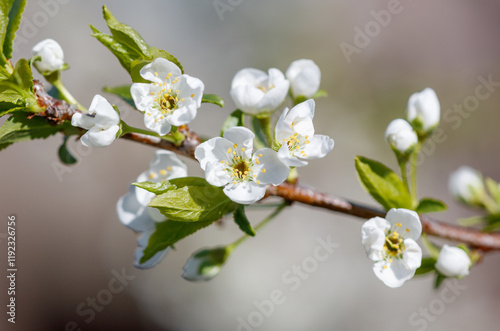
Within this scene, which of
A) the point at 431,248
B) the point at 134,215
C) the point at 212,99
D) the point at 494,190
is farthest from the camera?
the point at 494,190

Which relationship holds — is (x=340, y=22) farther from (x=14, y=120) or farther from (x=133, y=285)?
(x=14, y=120)

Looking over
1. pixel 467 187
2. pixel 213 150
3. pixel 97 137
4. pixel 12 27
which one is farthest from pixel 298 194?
pixel 467 187

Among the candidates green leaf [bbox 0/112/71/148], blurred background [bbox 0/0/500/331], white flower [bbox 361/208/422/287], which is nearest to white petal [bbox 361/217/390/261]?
white flower [bbox 361/208/422/287]

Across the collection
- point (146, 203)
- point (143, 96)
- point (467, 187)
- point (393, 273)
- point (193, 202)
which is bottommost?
point (467, 187)

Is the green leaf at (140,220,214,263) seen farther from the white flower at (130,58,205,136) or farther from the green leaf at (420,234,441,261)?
the green leaf at (420,234,441,261)

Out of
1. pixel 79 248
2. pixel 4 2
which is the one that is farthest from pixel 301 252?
pixel 4 2

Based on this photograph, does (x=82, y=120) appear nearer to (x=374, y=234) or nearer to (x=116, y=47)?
(x=116, y=47)
